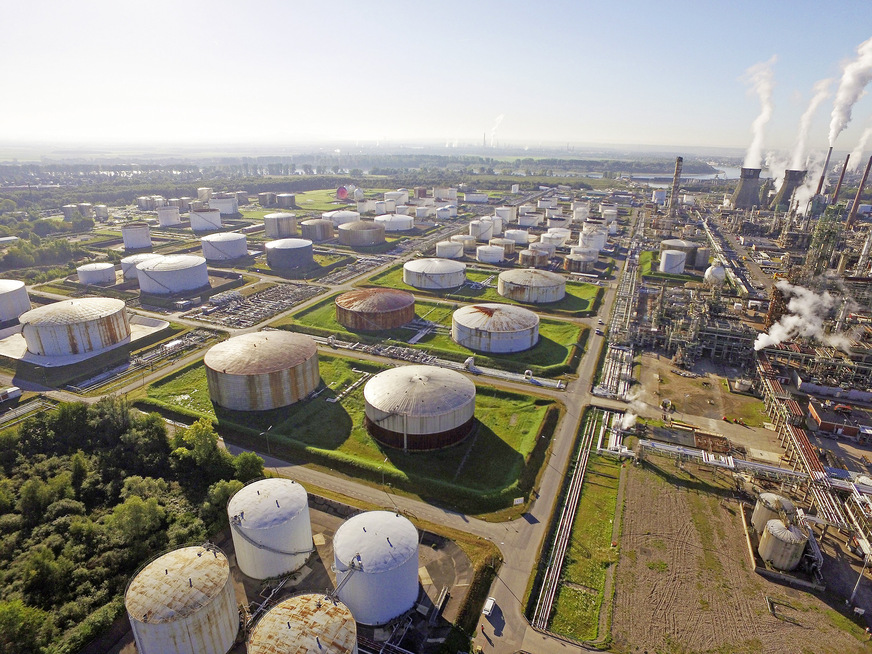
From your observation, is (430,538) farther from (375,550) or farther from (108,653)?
(108,653)

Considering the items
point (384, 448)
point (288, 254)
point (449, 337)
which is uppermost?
point (288, 254)

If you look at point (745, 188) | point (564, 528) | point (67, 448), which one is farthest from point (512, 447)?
point (745, 188)

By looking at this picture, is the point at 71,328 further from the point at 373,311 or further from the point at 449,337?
the point at 449,337

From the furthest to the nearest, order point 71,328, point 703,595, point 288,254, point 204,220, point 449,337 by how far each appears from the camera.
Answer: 1. point 204,220
2. point 288,254
3. point 449,337
4. point 71,328
5. point 703,595

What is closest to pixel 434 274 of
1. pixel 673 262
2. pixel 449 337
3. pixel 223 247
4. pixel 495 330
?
pixel 449 337

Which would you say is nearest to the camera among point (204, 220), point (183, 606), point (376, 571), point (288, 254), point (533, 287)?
point (183, 606)

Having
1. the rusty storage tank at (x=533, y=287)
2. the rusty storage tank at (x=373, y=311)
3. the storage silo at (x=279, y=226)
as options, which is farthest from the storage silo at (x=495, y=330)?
the storage silo at (x=279, y=226)

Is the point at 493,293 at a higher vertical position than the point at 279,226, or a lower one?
lower

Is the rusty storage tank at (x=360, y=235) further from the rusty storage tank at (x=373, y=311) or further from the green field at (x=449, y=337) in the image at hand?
the rusty storage tank at (x=373, y=311)
